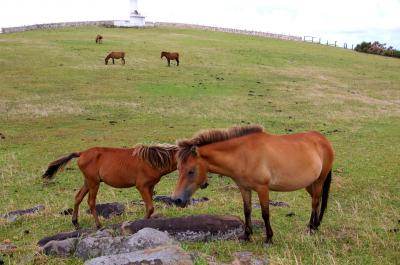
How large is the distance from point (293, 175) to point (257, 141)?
0.90 m

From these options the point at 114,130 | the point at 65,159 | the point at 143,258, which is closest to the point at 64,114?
the point at 114,130

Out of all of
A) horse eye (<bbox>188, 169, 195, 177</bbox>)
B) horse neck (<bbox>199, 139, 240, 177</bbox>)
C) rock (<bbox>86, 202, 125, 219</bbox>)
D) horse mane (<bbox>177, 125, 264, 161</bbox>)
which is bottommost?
rock (<bbox>86, 202, 125, 219</bbox>)

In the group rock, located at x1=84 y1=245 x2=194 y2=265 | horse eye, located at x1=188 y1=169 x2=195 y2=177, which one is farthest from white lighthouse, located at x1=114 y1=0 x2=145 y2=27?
rock, located at x1=84 y1=245 x2=194 y2=265

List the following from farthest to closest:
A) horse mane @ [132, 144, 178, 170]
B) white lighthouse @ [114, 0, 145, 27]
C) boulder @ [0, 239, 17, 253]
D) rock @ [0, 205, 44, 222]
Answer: white lighthouse @ [114, 0, 145, 27], rock @ [0, 205, 44, 222], horse mane @ [132, 144, 178, 170], boulder @ [0, 239, 17, 253]

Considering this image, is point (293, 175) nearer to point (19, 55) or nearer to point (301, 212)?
point (301, 212)

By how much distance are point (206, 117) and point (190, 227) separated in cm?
1684

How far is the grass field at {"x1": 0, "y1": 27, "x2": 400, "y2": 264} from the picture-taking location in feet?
29.1

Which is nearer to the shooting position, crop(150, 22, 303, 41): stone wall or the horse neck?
the horse neck

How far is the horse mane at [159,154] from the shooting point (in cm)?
898

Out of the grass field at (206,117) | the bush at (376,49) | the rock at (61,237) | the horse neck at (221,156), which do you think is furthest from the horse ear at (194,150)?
the bush at (376,49)

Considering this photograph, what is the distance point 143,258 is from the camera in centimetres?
582

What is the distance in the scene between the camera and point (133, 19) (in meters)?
75.6

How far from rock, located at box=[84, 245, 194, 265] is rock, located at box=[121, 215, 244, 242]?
159 centimetres

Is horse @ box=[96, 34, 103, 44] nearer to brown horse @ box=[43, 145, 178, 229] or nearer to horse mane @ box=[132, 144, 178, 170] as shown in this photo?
brown horse @ box=[43, 145, 178, 229]
